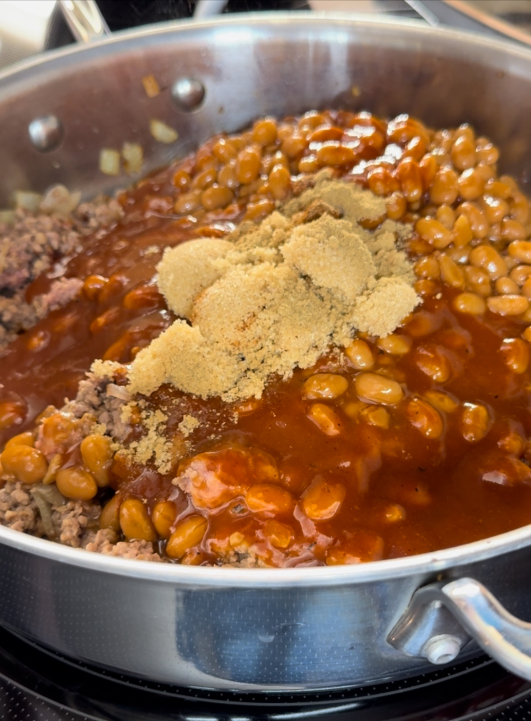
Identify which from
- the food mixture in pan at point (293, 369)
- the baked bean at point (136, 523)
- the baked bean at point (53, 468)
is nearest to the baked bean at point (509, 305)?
the food mixture in pan at point (293, 369)

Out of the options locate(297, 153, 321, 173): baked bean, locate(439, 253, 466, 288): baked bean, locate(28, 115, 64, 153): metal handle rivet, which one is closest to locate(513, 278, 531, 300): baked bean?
locate(439, 253, 466, 288): baked bean

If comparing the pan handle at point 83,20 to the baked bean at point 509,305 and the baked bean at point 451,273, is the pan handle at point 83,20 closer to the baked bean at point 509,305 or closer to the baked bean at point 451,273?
the baked bean at point 451,273

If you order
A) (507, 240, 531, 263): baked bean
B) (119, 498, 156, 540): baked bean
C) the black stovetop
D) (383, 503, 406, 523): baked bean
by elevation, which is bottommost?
the black stovetop

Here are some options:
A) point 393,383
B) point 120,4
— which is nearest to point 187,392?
point 393,383

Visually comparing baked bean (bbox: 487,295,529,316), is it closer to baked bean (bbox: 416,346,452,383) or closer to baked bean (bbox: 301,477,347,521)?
baked bean (bbox: 416,346,452,383)

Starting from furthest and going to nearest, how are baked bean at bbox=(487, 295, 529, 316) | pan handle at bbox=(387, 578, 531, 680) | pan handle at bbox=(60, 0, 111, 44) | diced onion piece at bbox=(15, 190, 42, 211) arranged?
1. pan handle at bbox=(60, 0, 111, 44)
2. diced onion piece at bbox=(15, 190, 42, 211)
3. baked bean at bbox=(487, 295, 529, 316)
4. pan handle at bbox=(387, 578, 531, 680)

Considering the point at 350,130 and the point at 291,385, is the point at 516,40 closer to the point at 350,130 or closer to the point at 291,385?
the point at 350,130

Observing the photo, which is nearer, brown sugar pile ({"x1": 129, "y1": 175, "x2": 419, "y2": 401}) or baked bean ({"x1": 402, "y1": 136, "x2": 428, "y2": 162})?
brown sugar pile ({"x1": 129, "y1": 175, "x2": 419, "y2": 401})

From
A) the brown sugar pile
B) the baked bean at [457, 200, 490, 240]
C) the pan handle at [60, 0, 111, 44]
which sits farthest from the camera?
the pan handle at [60, 0, 111, 44]
